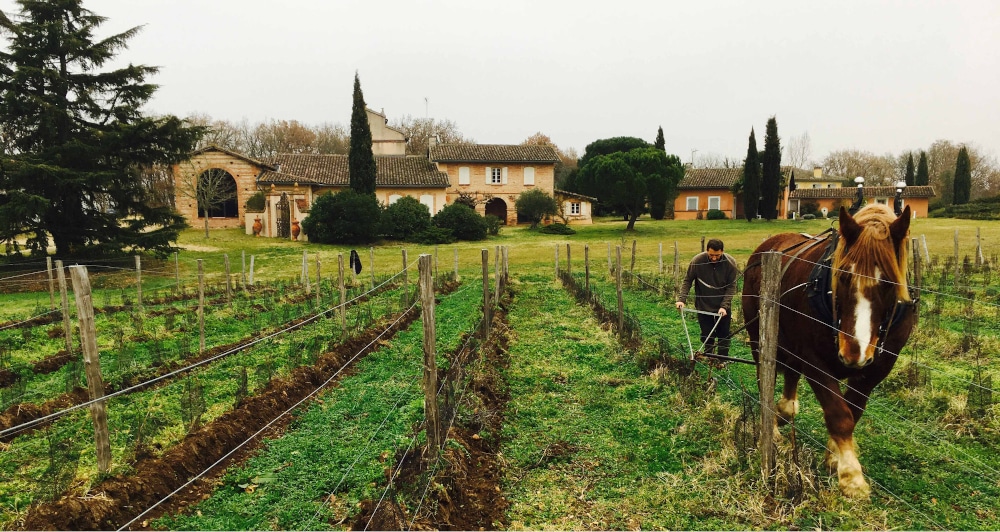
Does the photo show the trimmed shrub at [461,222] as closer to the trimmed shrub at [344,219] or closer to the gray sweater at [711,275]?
the trimmed shrub at [344,219]

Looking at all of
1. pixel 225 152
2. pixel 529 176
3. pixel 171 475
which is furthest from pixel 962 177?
pixel 171 475

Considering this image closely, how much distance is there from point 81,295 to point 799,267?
5845 mm

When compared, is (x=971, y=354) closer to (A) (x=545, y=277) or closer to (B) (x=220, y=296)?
(A) (x=545, y=277)

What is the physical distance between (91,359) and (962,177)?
6898 cm

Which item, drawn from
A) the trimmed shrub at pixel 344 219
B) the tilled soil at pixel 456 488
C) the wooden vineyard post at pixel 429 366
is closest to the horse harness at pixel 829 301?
the tilled soil at pixel 456 488

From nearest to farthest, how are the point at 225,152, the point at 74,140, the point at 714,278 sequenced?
the point at 714,278 → the point at 74,140 → the point at 225,152

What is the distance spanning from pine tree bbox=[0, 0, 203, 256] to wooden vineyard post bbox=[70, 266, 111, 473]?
63.2 feet

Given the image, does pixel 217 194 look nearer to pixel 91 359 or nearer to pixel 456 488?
pixel 91 359

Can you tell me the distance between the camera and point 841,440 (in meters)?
4.15

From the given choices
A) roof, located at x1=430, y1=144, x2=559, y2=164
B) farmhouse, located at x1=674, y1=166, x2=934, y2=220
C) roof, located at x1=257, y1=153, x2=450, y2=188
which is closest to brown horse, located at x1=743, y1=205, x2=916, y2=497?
roof, located at x1=257, y1=153, x2=450, y2=188

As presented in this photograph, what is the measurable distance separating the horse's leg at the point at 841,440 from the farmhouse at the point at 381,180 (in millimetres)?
33055

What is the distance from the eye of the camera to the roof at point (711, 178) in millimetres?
49844

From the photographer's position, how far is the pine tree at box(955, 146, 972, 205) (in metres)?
54.0

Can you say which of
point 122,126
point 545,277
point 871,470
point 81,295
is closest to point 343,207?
point 122,126
